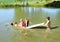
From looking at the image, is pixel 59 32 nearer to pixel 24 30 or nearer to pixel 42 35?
pixel 42 35

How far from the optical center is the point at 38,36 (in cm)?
1672

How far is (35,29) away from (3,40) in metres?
4.14

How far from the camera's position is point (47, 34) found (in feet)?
56.9

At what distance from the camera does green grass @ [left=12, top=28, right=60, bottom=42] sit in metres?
15.8

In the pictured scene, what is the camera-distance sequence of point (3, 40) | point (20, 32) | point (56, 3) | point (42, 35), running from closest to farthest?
point (3, 40) < point (42, 35) < point (20, 32) < point (56, 3)

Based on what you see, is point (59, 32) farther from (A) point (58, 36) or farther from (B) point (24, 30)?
(B) point (24, 30)

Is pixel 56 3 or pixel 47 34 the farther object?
pixel 56 3

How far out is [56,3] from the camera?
161 ft

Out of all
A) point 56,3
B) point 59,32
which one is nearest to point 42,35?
point 59,32

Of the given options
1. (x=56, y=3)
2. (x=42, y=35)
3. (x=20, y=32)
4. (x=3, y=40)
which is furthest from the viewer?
(x=56, y=3)

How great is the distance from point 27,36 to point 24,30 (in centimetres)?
221

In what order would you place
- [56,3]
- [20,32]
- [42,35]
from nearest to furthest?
1. [42,35]
2. [20,32]
3. [56,3]

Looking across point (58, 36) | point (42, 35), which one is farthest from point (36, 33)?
point (58, 36)

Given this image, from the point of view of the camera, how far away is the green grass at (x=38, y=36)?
15.8 meters
